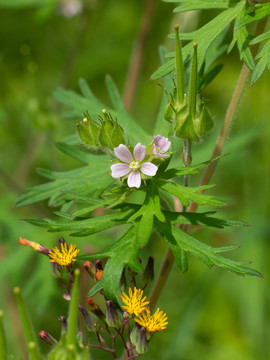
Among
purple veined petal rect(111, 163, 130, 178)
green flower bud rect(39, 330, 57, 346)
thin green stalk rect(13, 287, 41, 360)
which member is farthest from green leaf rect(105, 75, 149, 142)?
thin green stalk rect(13, 287, 41, 360)

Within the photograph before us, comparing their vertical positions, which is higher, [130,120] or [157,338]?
[130,120]

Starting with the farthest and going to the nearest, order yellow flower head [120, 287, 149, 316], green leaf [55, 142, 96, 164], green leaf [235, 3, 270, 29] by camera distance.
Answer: green leaf [55, 142, 96, 164]
green leaf [235, 3, 270, 29]
yellow flower head [120, 287, 149, 316]

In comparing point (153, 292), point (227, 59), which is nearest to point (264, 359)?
point (153, 292)

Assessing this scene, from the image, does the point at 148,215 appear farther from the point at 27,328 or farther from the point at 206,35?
the point at 206,35

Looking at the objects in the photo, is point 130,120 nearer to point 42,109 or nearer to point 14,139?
point 42,109

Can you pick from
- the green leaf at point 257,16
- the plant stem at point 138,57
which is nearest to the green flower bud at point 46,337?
the green leaf at point 257,16

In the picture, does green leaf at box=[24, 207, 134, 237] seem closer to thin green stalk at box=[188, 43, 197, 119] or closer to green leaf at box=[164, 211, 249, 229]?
green leaf at box=[164, 211, 249, 229]

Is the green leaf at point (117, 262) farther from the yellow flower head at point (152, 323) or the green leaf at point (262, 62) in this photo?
the green leaf at point (262, 62)
